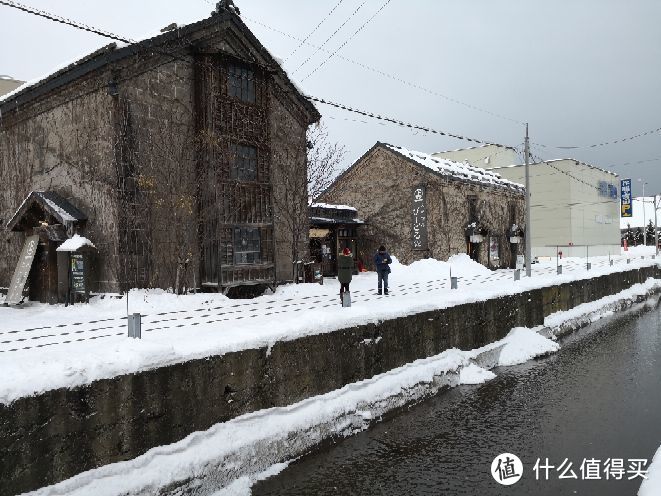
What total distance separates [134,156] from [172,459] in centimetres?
1163

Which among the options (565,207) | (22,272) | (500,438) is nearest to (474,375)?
(500,438)

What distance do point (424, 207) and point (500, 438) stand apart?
78.9 feet

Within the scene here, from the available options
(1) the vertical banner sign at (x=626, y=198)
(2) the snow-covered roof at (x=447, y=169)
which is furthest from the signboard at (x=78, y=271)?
(1) the vertical banner sign at (x=626, y=198)

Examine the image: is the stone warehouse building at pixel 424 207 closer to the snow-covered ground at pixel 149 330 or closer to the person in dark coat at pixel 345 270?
the snow-covered ground at pixel 149 330

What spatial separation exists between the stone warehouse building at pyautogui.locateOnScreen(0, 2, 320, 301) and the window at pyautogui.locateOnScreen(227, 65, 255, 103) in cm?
5

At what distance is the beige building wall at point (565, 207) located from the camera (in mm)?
49781

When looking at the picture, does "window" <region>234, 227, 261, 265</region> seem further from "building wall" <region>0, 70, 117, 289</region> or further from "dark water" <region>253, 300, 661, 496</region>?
"dark water" <region>253, 300, 661, 496</region>

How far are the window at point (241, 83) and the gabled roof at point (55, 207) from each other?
22.5ft

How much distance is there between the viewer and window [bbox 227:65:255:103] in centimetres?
1741

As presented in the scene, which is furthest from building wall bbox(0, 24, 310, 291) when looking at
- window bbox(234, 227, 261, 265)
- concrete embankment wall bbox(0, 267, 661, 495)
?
concrete embankment wall bbox(0, 267, 661, 495)

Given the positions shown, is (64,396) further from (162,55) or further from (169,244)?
(162,55)

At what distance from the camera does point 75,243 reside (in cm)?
1443

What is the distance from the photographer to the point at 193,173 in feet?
53.4

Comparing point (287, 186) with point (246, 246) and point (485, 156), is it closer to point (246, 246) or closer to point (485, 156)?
point (246, 246)
